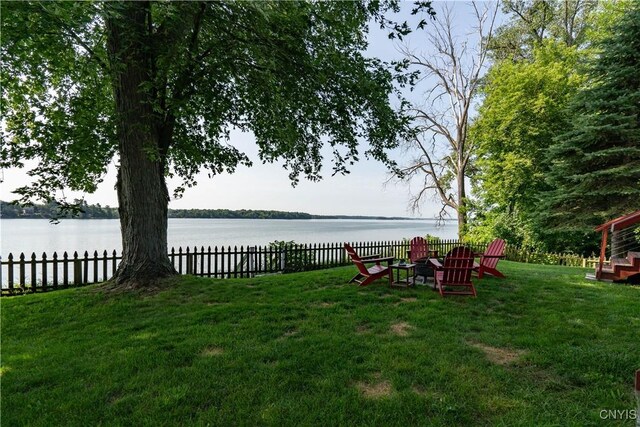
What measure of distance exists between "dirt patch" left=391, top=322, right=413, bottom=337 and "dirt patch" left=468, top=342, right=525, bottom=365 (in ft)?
2.60

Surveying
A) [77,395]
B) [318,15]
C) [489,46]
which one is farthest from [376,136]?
[489,46]

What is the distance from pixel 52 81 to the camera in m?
7.33

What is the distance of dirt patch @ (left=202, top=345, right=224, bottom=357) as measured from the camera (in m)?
3.71

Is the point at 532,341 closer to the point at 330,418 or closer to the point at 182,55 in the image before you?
the point at 330,418

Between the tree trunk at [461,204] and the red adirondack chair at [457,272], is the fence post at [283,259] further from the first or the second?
the tree trunk at [461,204]

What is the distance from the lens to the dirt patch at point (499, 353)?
3.56 meters

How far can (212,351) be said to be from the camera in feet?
12.5

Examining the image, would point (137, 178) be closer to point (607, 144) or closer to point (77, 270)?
point (77, 270)

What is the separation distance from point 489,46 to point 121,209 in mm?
24128

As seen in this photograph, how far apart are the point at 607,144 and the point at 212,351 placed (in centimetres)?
1623

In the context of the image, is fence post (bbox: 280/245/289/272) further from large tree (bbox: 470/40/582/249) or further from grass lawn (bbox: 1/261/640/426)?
large tree (bbox: 470/40/582/249)

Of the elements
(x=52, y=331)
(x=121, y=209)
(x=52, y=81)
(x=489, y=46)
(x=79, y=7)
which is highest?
(x=489, y=46)

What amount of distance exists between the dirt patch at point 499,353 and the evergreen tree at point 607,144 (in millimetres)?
12057

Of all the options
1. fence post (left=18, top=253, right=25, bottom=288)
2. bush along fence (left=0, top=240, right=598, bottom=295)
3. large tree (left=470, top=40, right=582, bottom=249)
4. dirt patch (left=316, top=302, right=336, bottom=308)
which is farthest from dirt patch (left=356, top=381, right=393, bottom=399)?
large tree (left=470, top=40, right=582, bottom=249)
